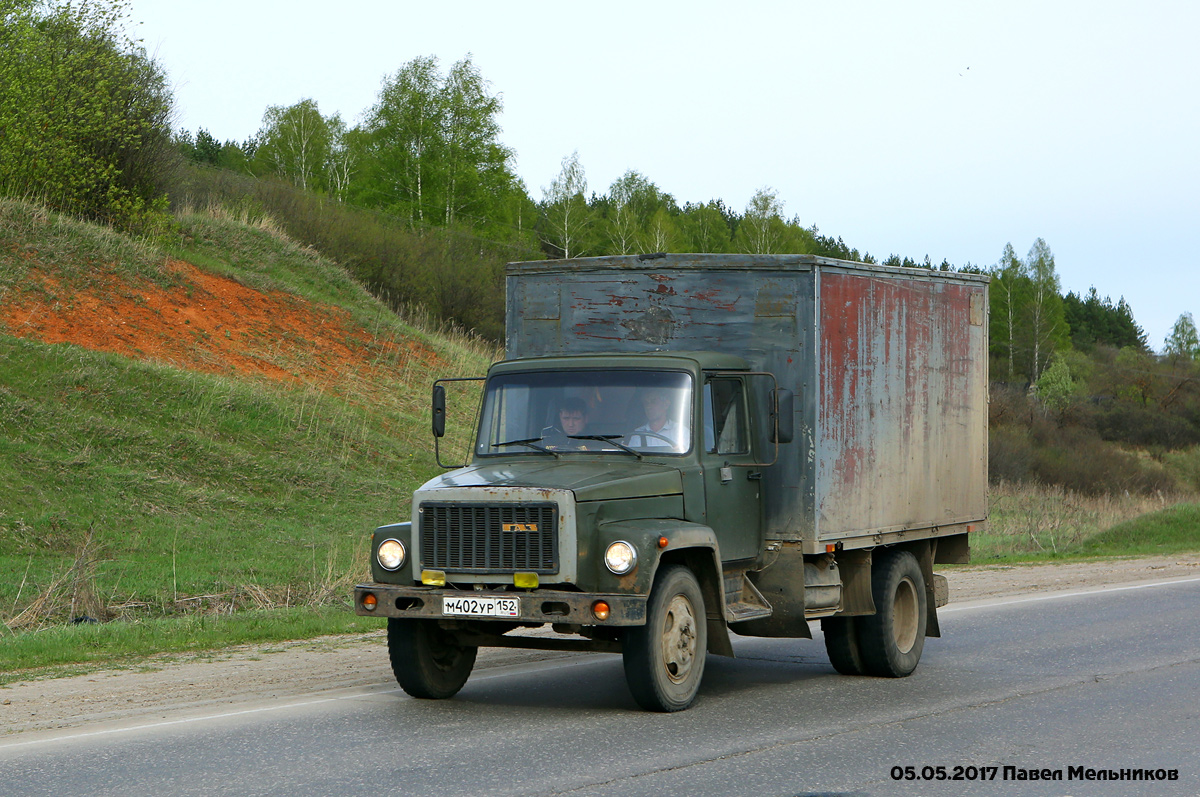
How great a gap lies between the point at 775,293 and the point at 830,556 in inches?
85.0

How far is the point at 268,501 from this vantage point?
2483cm

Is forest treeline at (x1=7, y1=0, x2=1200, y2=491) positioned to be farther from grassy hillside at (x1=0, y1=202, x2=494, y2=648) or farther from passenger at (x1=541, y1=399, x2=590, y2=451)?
passenger at (x1=541, y1=399, x2=590, y2=451)

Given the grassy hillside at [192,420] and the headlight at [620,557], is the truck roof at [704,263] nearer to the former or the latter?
the headlight at [620,557]

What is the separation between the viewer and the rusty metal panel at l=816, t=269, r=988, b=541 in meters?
10.2

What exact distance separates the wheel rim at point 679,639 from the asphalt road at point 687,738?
1.11 ft

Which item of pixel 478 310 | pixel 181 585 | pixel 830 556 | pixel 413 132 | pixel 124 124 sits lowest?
A: pixel 181 585

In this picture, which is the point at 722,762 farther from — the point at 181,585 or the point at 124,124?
the point at 124,124

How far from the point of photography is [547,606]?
27.3 feet

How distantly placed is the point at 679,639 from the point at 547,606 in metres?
A: 1.07

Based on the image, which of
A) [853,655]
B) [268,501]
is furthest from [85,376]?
[853,655]

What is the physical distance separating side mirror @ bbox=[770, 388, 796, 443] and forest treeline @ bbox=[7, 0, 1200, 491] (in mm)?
28410

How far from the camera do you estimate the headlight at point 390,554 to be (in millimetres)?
8898

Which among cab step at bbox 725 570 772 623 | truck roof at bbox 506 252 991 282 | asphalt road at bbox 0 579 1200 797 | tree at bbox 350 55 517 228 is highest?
tree at bbox 350 55 517 228

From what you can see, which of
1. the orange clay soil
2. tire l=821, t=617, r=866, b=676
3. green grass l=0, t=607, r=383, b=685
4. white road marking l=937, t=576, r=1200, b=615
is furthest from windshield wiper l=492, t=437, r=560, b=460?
the orange clay soil
